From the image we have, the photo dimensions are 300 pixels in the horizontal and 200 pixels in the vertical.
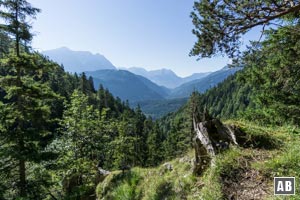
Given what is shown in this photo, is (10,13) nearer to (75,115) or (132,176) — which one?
(75,115)

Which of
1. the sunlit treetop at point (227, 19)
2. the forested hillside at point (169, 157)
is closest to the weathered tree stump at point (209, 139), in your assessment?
the forested hillside at point (169, 157)

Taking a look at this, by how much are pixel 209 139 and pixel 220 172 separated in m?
1.12

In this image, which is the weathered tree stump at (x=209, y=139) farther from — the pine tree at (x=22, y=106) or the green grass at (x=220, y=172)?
the pine tree at (x=22, y=106)

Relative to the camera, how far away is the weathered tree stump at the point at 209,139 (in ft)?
17.9

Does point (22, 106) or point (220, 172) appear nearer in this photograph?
point (220, 172)

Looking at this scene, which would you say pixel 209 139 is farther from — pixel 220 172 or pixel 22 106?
pixel 22 106

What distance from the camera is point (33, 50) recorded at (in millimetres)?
10719

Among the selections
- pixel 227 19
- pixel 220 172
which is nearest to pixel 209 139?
pixel 220 172

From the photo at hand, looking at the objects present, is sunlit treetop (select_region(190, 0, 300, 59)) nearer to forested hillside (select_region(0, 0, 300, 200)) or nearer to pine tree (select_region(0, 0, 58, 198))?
forested hillside (select_region(0, 0, 300, 200))

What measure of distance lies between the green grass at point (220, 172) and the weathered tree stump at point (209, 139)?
272mm

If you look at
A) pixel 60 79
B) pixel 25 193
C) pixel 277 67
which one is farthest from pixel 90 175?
pixel 60 79

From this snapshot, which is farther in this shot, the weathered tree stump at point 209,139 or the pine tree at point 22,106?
the pine tree at point 22,106

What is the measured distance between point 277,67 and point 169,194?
10.8 meters

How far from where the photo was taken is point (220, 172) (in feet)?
15.0
